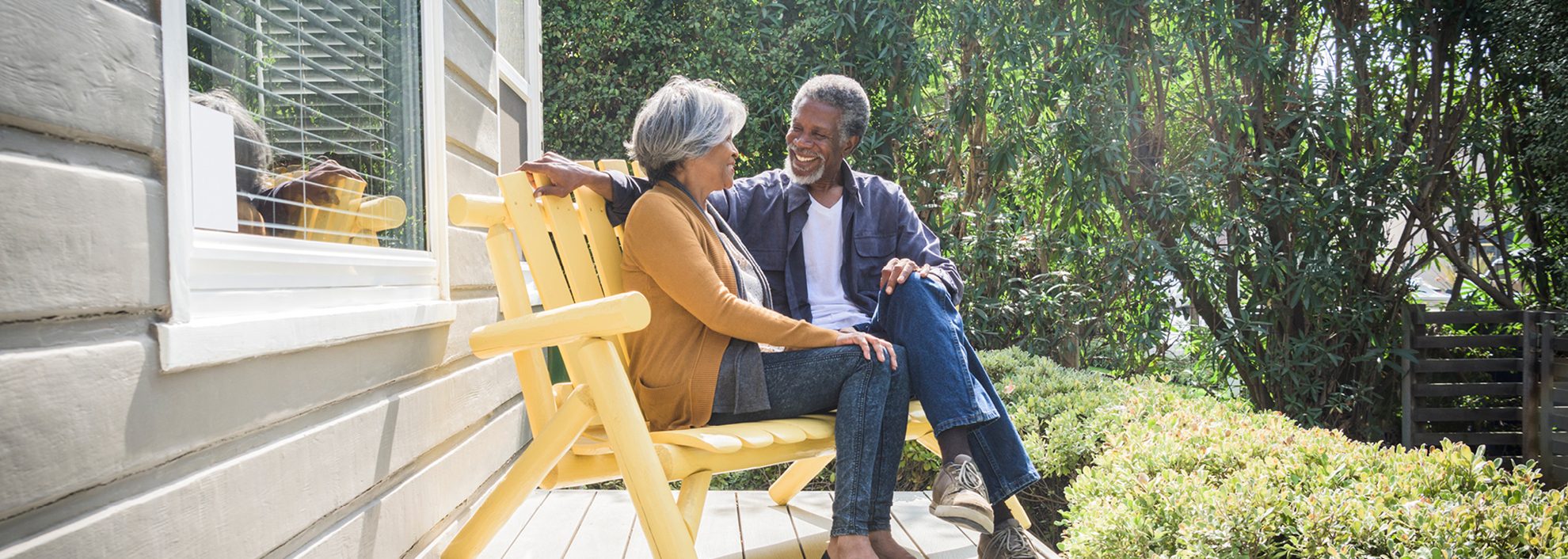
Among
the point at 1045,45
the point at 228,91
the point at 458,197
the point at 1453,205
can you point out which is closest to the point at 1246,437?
the point at 458,197

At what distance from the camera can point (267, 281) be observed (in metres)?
1.41

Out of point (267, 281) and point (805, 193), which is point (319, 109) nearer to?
point (267, 281)

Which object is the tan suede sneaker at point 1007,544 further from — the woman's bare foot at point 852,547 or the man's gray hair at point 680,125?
the man's gray hair at point 680,125

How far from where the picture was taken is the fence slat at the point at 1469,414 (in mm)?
5000

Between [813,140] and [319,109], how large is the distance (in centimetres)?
132

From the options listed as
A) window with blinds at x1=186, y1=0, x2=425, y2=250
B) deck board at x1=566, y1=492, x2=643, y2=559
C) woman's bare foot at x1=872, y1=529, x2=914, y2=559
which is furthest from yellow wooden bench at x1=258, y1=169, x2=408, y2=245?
woman's bare foot at x1=872, y1=529, x2=914, y2=559

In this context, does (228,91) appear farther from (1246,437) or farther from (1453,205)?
(1453,205)

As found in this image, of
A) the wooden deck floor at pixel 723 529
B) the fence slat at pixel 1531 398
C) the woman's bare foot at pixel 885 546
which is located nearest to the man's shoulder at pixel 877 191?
the wooden deck floor at pixel 723 529

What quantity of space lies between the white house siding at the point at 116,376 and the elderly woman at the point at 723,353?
61cm

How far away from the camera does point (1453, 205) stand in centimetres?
511

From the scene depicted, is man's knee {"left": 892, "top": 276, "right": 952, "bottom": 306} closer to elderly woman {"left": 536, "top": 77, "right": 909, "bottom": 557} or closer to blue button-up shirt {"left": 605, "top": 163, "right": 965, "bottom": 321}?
elderly woman {"left": 536, "top": 77, "right": 909, "bottom": 557}

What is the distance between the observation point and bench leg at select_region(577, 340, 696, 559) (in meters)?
1.80

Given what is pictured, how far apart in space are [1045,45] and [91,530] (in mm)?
4470

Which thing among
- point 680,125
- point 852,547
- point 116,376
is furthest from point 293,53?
point 852,547
